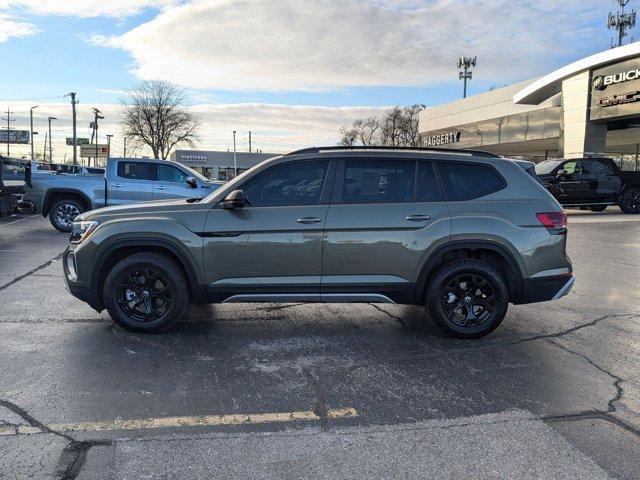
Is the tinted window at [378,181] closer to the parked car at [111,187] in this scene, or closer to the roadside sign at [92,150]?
the parked car at [111,187]

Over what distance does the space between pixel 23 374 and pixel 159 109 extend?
63001 millimetres

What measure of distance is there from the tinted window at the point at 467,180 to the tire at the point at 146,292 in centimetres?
276

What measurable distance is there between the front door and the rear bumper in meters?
2.05

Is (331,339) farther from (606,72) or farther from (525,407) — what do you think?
(606,72)

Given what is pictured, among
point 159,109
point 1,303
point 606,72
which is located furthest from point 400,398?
point 159,109

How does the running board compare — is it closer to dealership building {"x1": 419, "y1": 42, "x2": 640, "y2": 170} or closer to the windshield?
the windshield

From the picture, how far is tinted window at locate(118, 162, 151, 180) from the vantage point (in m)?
13.6

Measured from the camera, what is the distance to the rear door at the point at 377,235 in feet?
16.7

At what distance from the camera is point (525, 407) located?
3.82 metres

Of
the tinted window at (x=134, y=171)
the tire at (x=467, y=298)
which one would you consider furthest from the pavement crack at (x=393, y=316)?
the tinted window at (x=134, y=171)

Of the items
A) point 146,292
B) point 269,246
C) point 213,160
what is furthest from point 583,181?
point 213,160

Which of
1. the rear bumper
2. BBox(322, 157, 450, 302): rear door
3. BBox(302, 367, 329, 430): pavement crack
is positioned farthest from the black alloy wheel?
the rear bumper

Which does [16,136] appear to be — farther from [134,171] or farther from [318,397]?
[318,397]

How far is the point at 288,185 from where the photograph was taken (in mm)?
5230
